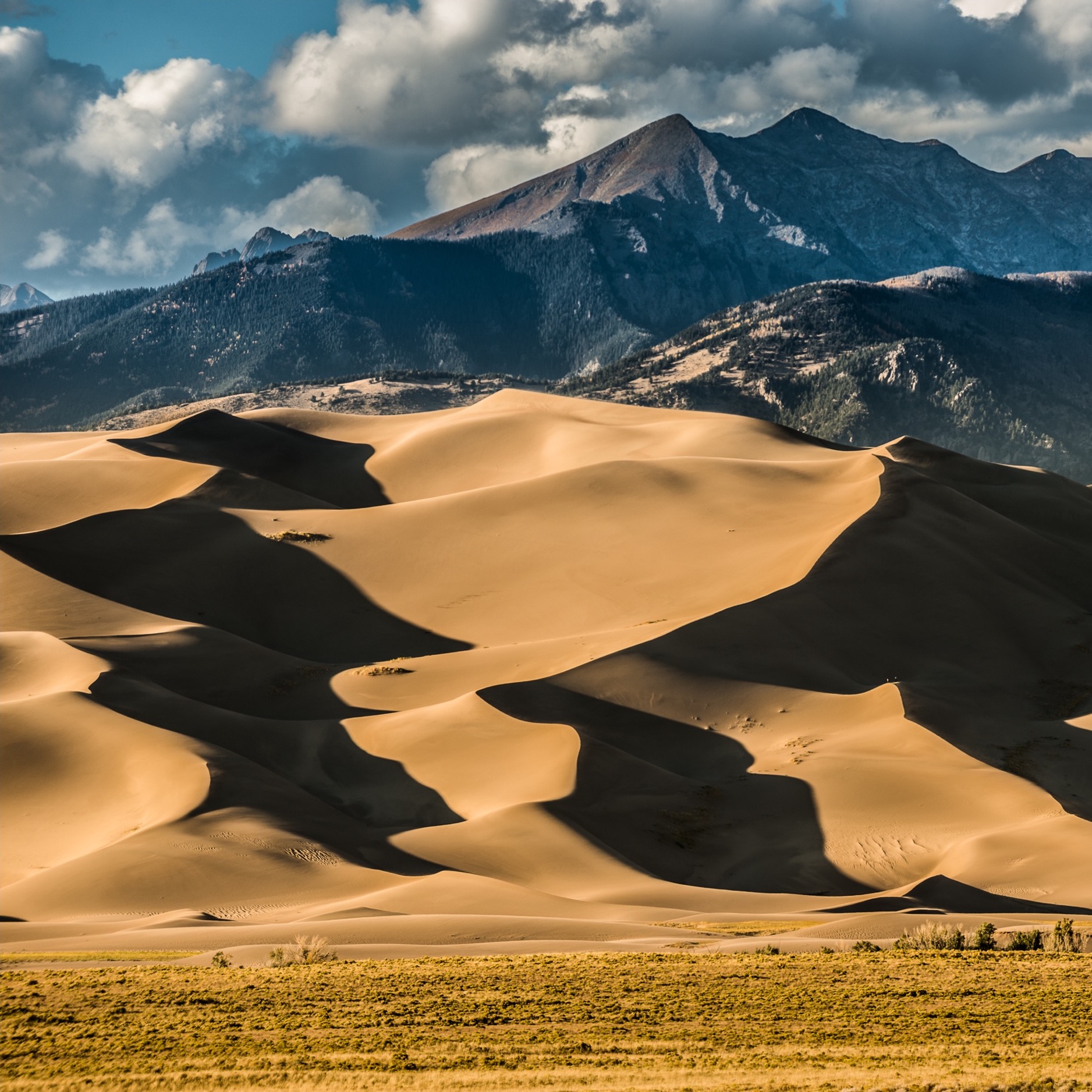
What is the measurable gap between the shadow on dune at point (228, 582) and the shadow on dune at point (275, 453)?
45.5 feet

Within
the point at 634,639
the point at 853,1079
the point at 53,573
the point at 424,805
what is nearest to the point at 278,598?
the point at 53,573

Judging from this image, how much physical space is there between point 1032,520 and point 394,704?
113 ft

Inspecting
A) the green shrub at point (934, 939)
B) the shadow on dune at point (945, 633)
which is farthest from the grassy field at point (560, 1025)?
the shadow on dune at point (945, 633)

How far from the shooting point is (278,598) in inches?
1946

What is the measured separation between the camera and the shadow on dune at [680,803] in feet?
87.4

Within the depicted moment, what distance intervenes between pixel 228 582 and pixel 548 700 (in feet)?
69.2

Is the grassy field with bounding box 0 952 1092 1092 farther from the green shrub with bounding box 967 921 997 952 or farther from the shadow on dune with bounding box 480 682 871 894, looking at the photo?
the shadow on dune with bounding box 480 682 871 894

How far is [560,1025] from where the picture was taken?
13031mm

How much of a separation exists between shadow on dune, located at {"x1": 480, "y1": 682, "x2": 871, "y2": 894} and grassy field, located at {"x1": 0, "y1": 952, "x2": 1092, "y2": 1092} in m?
10.3

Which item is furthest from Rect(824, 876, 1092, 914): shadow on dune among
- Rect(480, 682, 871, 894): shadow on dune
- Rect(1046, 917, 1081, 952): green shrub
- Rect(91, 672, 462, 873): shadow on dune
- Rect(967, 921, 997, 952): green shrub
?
Rect(91, 672, 462, 873): shadow on dune

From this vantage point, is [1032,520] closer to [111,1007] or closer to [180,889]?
[180,889]

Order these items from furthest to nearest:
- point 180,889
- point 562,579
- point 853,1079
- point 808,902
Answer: point 562,579, point 808,902, point 180,889, point 853,1079

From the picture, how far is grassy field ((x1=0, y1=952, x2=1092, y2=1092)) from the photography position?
11.2m

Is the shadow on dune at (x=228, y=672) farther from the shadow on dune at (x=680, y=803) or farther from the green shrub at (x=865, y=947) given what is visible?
the green shrub at (x=865, y=947)
